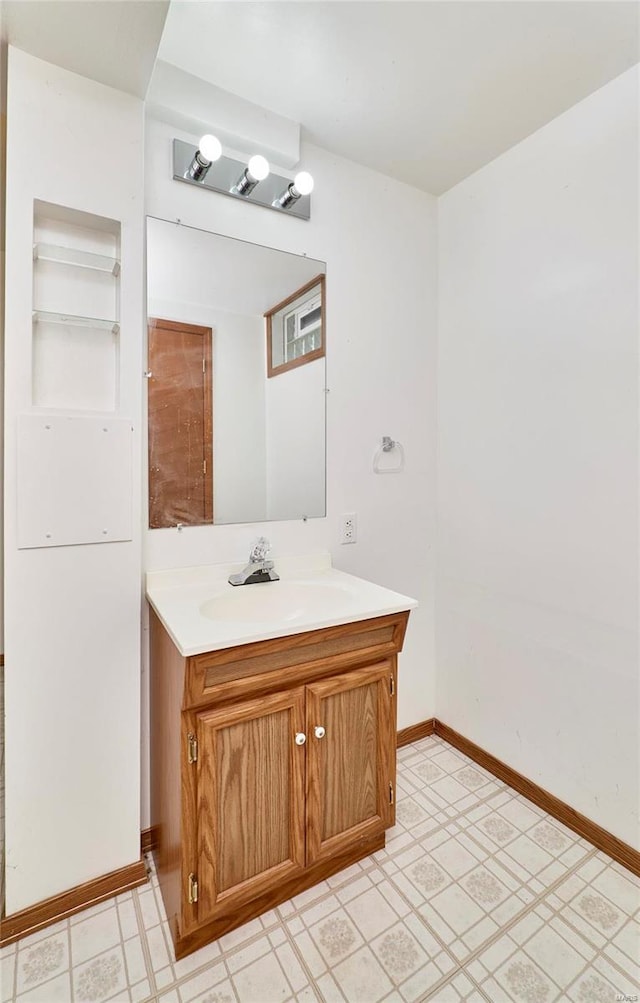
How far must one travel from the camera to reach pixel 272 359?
1.70 m

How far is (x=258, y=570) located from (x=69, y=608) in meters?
0.57

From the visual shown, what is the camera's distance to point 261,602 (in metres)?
1.57

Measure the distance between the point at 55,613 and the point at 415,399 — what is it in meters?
1.59

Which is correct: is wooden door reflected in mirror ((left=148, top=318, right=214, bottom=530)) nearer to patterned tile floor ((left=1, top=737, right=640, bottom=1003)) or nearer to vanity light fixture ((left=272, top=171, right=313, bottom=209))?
vanity light fixture ((left=272, top=171, right=313, bottom=209))

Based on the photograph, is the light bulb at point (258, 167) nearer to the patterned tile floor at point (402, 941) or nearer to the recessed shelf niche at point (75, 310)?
the recessed shelf niche at point (75, 310)

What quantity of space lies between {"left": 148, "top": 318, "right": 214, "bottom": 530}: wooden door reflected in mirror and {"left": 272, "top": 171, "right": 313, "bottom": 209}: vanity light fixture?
0.54m

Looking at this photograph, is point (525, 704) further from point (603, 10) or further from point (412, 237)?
point (603, 10)

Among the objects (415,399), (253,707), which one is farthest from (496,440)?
(253,707)

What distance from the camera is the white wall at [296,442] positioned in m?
1.72

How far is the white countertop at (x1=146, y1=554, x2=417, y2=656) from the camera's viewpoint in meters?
1.16

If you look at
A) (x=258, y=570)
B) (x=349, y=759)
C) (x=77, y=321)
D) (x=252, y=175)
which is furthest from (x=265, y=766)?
(x=252, y=175)

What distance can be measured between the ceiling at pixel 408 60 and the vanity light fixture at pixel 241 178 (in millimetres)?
198

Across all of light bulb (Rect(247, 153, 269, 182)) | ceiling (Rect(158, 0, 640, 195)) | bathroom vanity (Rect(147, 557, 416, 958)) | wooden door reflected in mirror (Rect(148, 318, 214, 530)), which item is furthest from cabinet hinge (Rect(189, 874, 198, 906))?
ceiling (Rect(158, 0, 640, 195))

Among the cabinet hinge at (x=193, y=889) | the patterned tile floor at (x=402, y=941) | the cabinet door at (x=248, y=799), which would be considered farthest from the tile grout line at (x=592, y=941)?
the cabinet hinge at (x=193, y=889)
